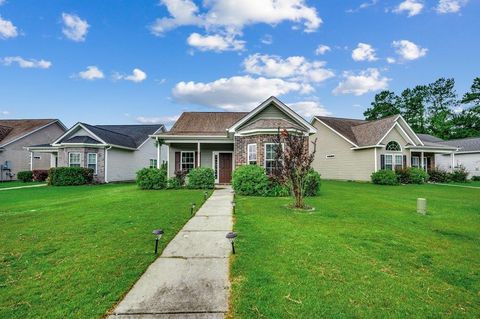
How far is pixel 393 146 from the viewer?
2102cm

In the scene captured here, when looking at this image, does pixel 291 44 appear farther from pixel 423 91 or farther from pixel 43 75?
pixel 423 91

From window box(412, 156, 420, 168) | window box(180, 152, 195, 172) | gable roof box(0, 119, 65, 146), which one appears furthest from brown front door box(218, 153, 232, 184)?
gable roof box(0, 119, 65, 146)

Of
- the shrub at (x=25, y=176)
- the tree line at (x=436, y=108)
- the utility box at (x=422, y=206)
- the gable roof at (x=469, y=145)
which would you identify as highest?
the tree line at (x=436, y=108)

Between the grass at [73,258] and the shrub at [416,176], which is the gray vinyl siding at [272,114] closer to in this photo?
the grass at [73,258]

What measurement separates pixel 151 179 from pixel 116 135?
36.1 feet

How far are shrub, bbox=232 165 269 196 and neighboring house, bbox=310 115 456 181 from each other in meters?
11.3

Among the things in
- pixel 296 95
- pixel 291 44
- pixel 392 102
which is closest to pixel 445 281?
pixel 291 44

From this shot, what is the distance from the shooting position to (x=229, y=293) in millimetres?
3041

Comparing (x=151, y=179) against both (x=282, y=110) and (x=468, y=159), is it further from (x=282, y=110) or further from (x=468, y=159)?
(x=468, y=159)

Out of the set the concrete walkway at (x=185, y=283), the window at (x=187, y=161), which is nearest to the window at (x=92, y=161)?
the window at (x=187, y=161)

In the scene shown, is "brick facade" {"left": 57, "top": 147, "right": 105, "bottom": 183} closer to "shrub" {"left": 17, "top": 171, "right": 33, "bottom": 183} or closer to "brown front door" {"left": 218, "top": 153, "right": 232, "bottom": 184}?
"shrub" {"left": 17, "top": 171, "right": 33, "bottom": 183}

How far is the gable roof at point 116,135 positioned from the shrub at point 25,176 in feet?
19.8

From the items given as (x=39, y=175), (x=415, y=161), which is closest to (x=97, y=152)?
(x=39, y=175)

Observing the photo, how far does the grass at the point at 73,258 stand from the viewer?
9.31 feet
